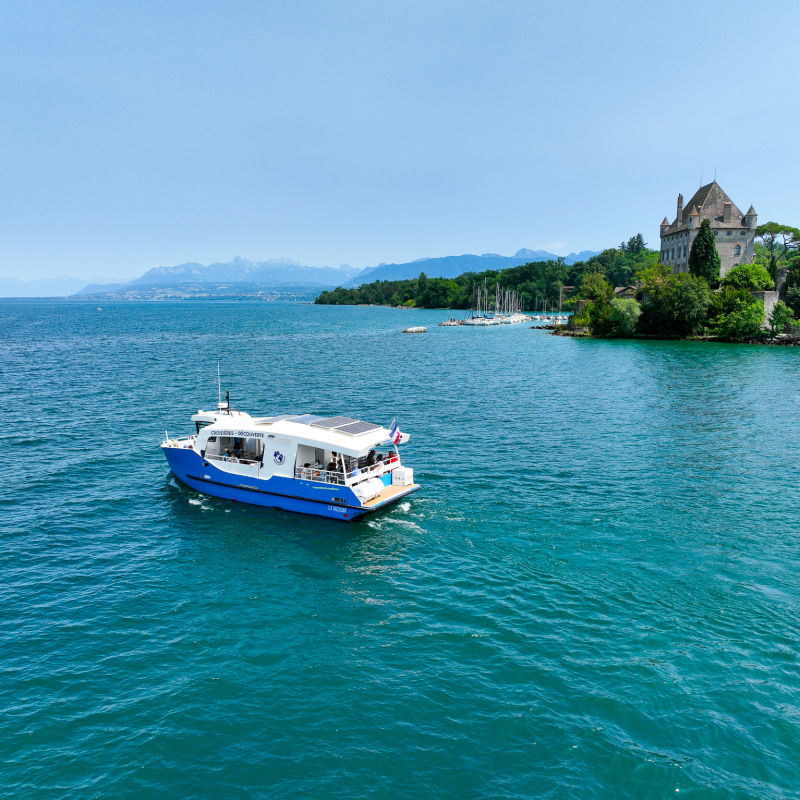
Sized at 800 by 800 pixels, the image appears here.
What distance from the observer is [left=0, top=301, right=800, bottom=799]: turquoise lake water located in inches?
585

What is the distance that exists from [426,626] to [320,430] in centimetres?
1376

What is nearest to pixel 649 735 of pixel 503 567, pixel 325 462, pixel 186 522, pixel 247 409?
pixel 503 567

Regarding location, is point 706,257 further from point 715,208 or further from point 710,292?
point 715,208

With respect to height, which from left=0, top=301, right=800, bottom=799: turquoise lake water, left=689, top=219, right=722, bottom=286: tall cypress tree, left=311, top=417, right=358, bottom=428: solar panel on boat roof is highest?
left=689, top=219, right=722, bottom=286: tall cypress tree

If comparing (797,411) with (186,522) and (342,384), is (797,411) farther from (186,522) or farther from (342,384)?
(186,522)

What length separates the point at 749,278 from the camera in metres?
116

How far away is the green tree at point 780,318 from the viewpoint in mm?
107812

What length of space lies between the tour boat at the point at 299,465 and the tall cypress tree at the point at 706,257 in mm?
113490

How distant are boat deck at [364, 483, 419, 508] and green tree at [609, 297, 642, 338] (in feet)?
347

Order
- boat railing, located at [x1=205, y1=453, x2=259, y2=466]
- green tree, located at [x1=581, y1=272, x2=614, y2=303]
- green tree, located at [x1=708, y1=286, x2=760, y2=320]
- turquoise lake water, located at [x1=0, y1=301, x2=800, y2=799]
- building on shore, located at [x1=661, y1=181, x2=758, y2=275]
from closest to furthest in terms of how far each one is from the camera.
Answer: turquoise lake water, located at [x1=0, y1=301, x2=800, y2=799] < boat railing, located at [x1=205, y1=453, x2=259, y2=466] < green tree, located at [x1=708, y1=286, x2=760, y2=320] < building on shore, located at [x1=661, y1=181, x2=758, y2=275] < green tree, located at [x1=581, y1=272, x2=614, y2=303]

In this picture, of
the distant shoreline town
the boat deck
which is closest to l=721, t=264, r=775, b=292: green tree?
the distant shoreline town

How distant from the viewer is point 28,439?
44.1 metres

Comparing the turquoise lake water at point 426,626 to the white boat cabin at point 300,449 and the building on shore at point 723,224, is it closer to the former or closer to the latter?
the white boat cabin at point 300,449

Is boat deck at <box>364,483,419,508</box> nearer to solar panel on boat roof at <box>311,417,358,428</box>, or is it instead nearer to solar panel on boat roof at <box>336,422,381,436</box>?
solar panel on boat roof at <box>336,422,381,436</box>
